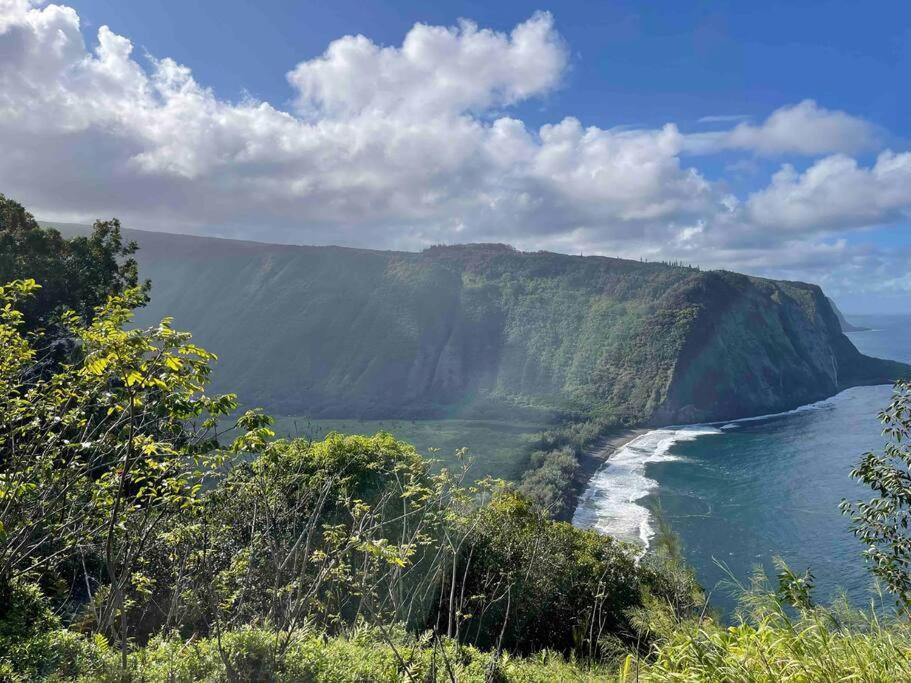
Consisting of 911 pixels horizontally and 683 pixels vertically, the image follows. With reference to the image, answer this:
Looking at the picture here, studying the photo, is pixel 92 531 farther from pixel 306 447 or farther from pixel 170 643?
pixel 306 447

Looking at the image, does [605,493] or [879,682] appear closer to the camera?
[879,682]

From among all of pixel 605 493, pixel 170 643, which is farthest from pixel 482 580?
pixel 605 493

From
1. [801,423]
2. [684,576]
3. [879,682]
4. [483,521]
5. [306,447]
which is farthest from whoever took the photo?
[801,423]

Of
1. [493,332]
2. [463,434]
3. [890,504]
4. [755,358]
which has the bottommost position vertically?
[463,434]

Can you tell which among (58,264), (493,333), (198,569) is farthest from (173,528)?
(493,333)

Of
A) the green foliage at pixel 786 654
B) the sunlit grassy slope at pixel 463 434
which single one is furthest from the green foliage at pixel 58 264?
the sunlit grassy slope at pixel 463 434

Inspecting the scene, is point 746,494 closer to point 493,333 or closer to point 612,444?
point 612,444
